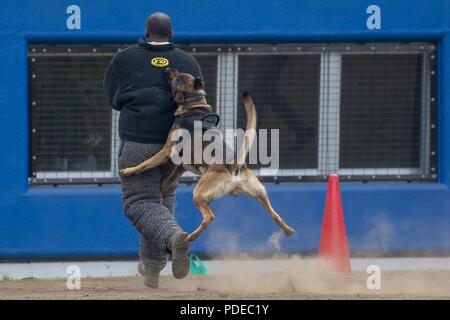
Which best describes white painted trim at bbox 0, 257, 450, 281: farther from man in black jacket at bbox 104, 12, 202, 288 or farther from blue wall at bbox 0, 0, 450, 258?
man in black jacket at bbox 104, 12, 202, 288

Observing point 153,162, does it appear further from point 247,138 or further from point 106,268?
point 106,268

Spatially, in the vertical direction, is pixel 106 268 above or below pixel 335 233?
below

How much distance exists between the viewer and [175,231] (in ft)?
27.7

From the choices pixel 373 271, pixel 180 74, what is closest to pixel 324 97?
pixel 373 271

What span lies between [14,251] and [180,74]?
3.17 m

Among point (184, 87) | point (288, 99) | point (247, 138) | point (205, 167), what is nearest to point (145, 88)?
point (184, 87)

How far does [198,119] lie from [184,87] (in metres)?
0.24

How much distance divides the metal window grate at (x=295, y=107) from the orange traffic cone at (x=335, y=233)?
2.76 feet

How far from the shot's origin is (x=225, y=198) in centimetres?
1099

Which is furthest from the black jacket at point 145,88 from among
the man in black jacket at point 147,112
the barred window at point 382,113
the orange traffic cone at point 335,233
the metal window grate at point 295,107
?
the barred window at point 382,113

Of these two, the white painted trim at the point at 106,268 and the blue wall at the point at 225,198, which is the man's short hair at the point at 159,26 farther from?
the white painted trim at the point at 106,268

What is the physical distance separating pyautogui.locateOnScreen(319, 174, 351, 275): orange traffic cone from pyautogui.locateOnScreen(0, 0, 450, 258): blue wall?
69 cm
